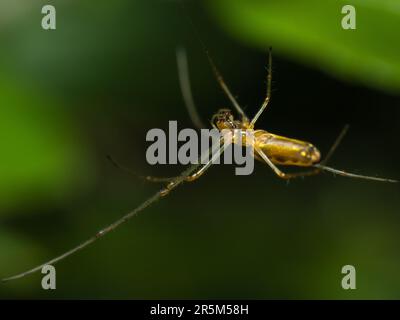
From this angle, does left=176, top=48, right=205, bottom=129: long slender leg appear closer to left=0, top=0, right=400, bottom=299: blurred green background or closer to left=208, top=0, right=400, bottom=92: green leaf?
left=0, top=0, right=400, bottom=299: blurred green background

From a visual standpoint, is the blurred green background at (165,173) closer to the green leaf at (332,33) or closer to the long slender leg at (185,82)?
the long slender leg at (185,82)

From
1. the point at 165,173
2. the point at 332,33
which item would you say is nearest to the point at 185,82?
the point at 165,173

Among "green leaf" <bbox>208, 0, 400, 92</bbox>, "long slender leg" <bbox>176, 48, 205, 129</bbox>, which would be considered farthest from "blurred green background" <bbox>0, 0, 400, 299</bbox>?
"green leaf" <bbox>208, 0, 400, 92</bbox>

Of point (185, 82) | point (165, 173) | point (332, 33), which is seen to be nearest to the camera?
point (332, 33)

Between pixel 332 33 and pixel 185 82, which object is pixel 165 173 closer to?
pixel 185 82

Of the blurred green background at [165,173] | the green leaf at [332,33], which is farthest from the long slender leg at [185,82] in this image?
the green leaf at [332,33]
